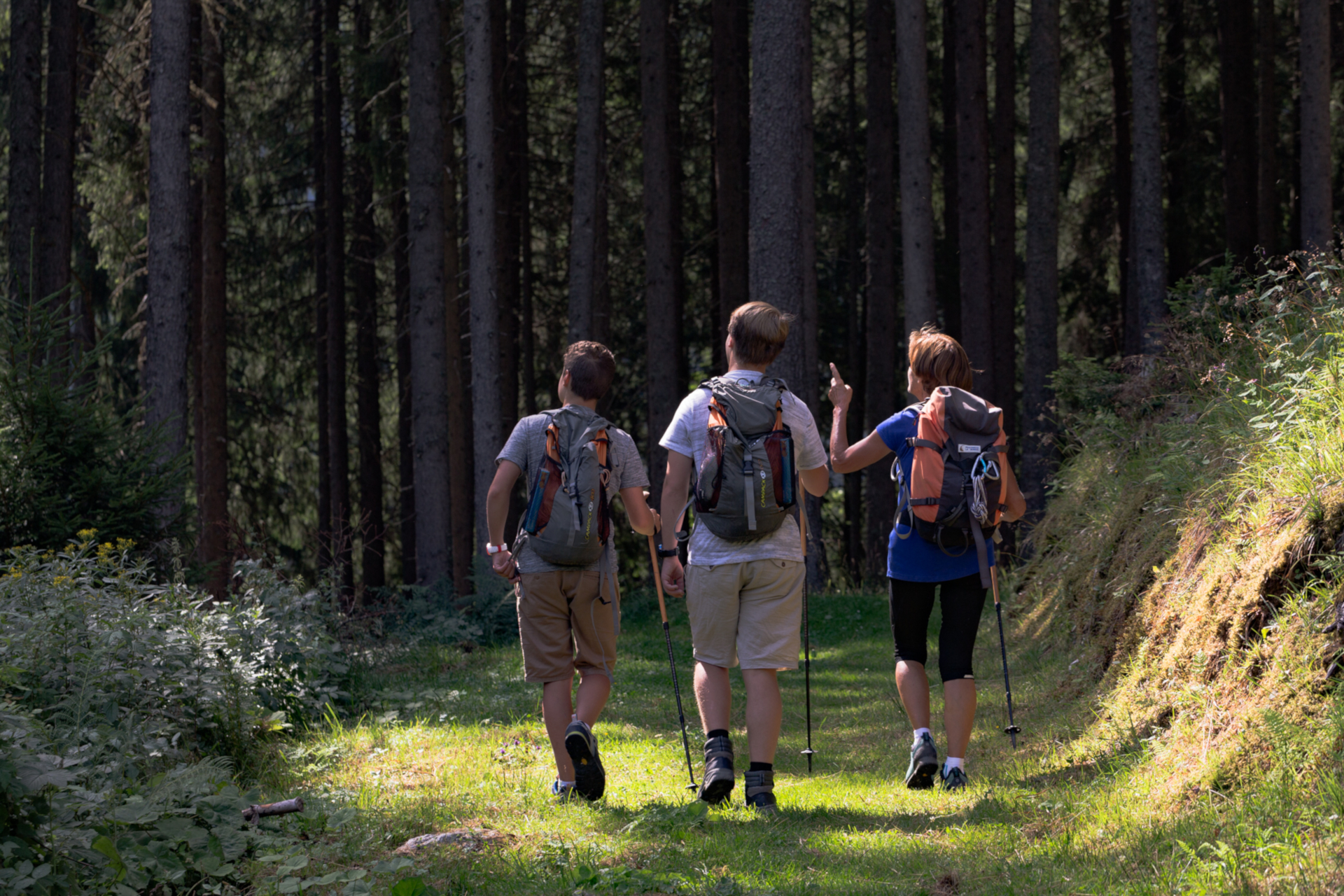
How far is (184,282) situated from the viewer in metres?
11.3

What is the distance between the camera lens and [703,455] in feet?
15.6

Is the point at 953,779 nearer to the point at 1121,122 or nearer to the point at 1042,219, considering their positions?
the point at 1042,219

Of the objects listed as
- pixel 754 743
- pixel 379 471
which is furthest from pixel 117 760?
pixel 379 471

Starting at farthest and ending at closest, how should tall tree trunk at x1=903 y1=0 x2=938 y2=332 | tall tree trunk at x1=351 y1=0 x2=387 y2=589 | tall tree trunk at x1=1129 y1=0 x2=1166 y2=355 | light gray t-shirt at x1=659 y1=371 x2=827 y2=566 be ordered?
tall tree trunk at x1=351 y1=0 x2=387 y2=589
tall tree trunk at x1=903 y1=0 x2=938 y2=332
tall tree trunk at x1=1129 y1=0 x2=1166 y2=355
light gray t-shirt at x1=659 y1=371 x2=827 y2=566

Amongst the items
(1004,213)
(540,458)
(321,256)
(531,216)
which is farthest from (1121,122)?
(540,458)

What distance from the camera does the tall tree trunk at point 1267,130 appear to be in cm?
1645

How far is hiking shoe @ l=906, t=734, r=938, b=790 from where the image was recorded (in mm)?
5012

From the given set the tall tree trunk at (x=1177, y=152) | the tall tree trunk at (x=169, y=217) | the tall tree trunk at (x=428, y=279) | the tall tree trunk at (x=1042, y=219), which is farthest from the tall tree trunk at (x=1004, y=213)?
the tall tree trunk at (x=169, y=217)

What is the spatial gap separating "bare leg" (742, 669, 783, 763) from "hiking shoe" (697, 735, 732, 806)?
0.11 m

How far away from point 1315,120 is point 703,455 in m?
12.5

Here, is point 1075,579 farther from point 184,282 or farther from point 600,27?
point 600,27

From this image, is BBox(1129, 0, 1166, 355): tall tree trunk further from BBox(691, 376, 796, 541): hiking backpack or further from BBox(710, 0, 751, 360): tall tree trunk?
BBox(691, 376, 796, 541): hiking backpack

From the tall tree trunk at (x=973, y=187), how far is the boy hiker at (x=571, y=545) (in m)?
11.9

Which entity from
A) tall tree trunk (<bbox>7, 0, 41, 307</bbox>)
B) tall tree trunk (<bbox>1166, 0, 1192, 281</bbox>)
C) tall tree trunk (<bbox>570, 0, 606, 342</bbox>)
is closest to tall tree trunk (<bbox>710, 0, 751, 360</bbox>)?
tall tree trunk (<bbox>570, 0, 606, 342</bbox>)
